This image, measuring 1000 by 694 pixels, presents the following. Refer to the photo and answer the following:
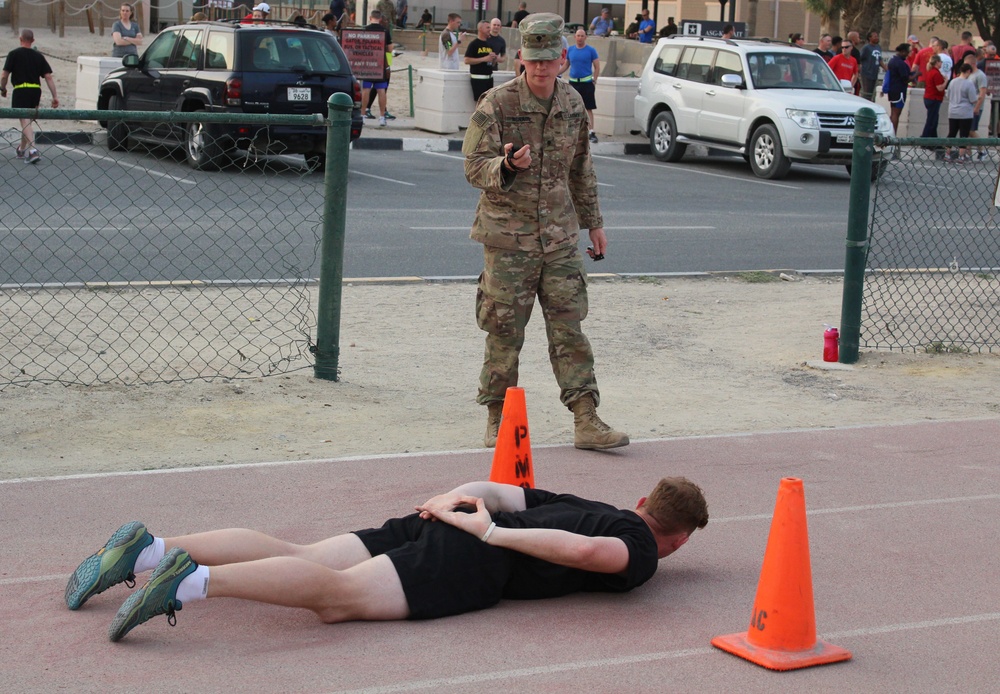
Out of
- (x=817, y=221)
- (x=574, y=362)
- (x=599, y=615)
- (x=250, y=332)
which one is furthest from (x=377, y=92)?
(x=599, y=615)

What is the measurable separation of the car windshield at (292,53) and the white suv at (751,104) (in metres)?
6.37

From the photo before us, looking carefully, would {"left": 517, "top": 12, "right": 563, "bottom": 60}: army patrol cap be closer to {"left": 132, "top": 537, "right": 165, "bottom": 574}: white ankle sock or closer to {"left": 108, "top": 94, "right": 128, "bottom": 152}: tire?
{"left": 132, "top": 537, "right": 165, "bottom": 574}: white ankle sock

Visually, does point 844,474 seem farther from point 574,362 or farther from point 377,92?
point 377,92

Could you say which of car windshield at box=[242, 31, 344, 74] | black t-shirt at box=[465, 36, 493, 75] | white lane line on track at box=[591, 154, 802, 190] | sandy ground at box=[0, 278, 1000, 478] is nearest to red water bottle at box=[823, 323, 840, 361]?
sandy ground at box=[0, 278, 1000, 478]

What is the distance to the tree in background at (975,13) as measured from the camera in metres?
37.6

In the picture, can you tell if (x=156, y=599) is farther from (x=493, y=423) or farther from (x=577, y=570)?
(x=493, y=423)

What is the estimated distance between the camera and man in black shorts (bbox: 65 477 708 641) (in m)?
4.04

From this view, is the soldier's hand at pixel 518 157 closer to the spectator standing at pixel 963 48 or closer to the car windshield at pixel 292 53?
the car windshield at pixel 292 53

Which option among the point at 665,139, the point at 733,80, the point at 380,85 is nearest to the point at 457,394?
the point at 733,80

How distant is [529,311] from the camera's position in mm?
6215

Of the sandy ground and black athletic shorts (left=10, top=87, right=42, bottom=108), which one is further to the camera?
black athletic shorts (left=10, top=87, right=42, bottom=108)

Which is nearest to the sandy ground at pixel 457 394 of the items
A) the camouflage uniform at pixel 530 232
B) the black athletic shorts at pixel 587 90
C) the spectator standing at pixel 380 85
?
the camouflage uniform at pixel 530 232

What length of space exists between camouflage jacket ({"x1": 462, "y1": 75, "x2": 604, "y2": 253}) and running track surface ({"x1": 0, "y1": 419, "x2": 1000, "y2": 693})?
1111mm

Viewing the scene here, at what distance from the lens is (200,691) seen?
3729 millimetres
